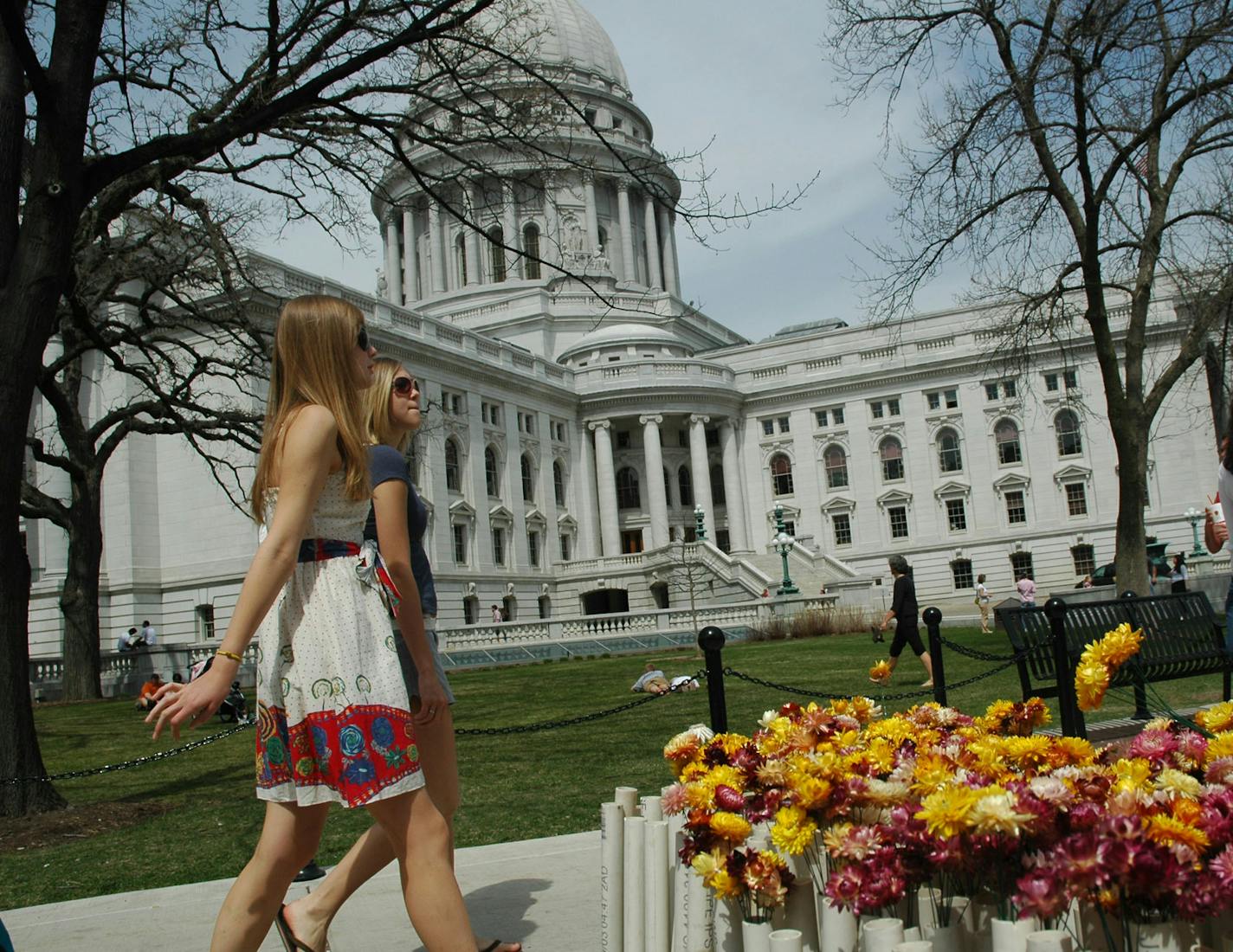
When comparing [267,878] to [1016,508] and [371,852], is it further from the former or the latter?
[1016,508]

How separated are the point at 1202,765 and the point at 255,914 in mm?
2868

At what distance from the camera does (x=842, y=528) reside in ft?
214

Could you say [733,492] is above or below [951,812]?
above

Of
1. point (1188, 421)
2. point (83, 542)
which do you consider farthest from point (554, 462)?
point (83, 542)

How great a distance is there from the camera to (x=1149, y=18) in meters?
15.8

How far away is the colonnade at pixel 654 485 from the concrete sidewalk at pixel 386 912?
55020mm

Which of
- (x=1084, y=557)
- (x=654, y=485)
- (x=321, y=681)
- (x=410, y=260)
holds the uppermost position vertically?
(x=410, y=260)

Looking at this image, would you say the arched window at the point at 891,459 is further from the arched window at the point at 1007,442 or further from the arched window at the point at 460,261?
the arched window at the point at 460,261

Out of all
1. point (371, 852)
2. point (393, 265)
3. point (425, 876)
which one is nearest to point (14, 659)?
point (371, 852)

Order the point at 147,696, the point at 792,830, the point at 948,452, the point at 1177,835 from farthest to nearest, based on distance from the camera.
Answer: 1. the point at 948,452
2. the point at 147,696
3. the point at 792,830
4. the point at 1177,835

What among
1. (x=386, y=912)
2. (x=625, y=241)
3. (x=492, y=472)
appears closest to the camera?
(x=386, y=912)

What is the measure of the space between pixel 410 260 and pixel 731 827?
254 feet

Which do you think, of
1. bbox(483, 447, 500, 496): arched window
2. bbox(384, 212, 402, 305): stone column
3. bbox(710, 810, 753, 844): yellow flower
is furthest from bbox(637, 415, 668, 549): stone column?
bbox(710, 810, 753, 844): yellow flower

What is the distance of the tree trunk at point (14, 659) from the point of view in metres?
8.86
